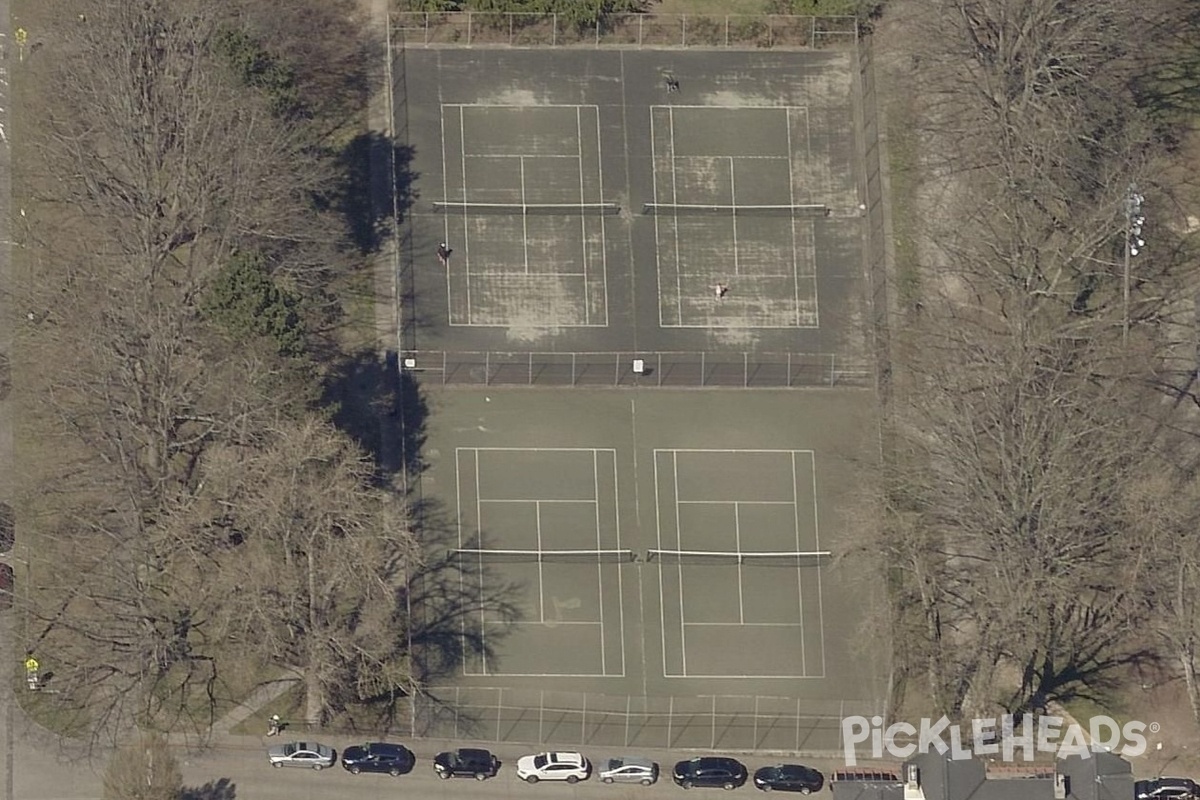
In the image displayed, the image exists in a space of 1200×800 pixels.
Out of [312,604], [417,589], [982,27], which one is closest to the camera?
[312,604]

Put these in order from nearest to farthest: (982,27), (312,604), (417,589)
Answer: (312,604), (417,589), (982,27)

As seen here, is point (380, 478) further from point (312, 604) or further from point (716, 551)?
point (716, 551)

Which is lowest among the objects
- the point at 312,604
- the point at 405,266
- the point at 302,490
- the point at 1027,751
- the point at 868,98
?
the point at 1027,751

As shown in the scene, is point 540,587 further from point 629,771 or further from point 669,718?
point 629,771

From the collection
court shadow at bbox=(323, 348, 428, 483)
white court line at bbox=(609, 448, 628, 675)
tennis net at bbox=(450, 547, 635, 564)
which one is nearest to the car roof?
white court line at bbox=(609, 448, 628, 675)

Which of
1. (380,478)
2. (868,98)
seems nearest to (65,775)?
(380,478)

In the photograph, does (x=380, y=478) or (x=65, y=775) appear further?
(x=380, y=478)

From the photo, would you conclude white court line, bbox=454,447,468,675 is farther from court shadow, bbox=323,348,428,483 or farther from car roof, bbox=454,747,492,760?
car roof, bbox=454,747,492,760
